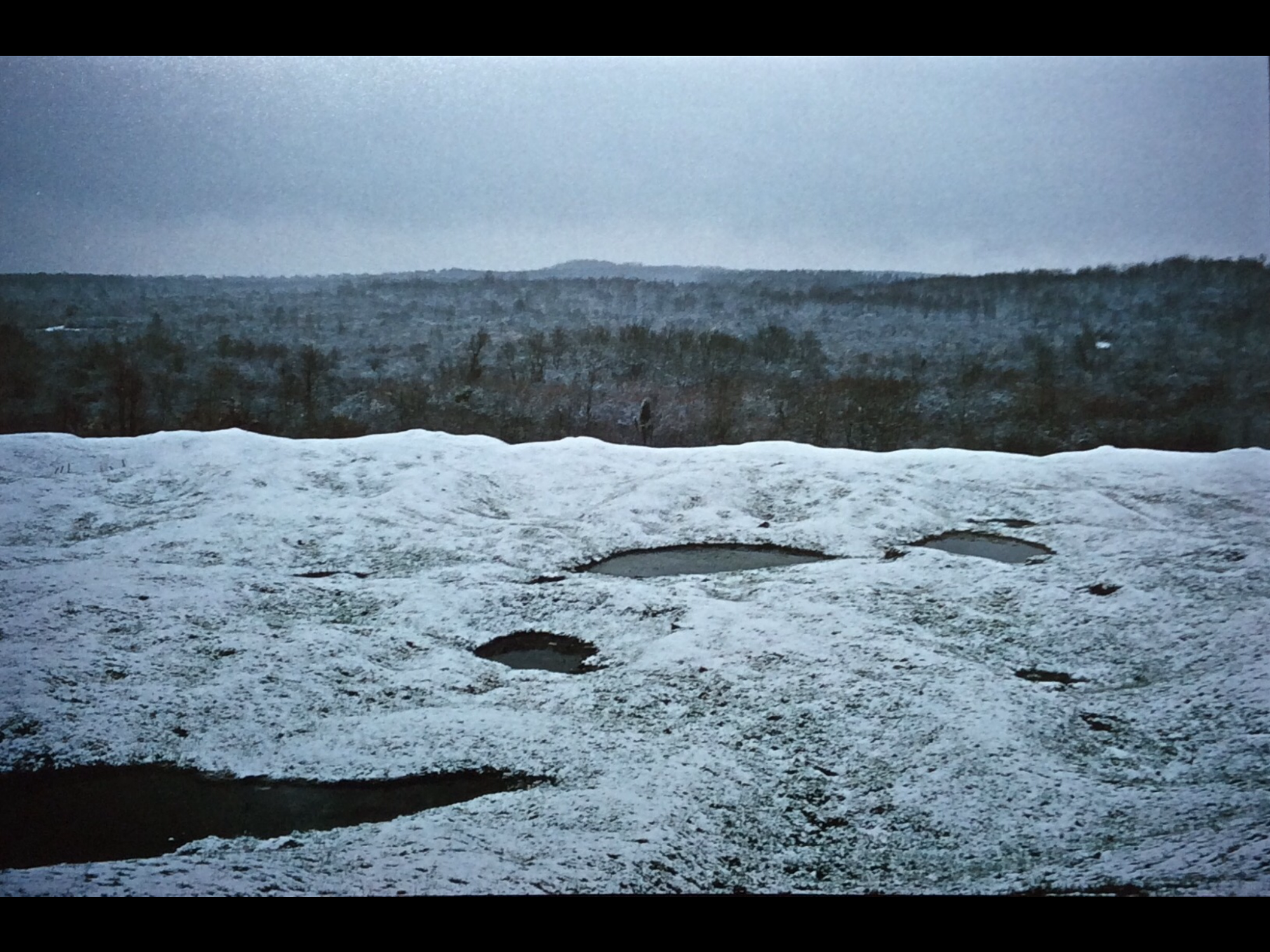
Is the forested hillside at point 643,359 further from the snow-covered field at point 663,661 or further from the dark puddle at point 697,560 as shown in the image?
the dark puddle at point 697,560

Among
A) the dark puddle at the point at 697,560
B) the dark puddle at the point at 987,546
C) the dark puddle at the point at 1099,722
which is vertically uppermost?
the dark puddle at the point at 987,546

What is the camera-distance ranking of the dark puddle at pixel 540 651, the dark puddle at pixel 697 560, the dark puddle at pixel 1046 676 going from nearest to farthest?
1. the dark puddle at pixel 1046 676
2. the dark puddle at pixel 540 651
3. the dark puddle at pixel 697 560

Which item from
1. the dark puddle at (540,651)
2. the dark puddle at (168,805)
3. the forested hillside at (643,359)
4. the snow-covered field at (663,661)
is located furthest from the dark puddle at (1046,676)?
the forested hillside at (643,359)

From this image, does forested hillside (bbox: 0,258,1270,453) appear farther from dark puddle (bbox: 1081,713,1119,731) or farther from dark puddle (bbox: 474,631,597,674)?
dark puddle (bbox: 1081,713,1119,731)

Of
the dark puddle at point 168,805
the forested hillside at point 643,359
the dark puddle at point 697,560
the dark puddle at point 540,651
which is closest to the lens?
the dark puddle at point 168,805

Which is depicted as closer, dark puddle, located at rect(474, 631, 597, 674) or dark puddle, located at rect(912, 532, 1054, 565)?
dark puddle, located at rect(474, 631, 597, 674)

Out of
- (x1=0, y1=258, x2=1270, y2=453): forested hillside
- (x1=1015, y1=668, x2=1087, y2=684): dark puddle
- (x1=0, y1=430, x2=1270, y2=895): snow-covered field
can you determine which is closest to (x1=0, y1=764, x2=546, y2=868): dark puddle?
(x1=0, y1=430, x2=1270, y2=895): snow-covered field
